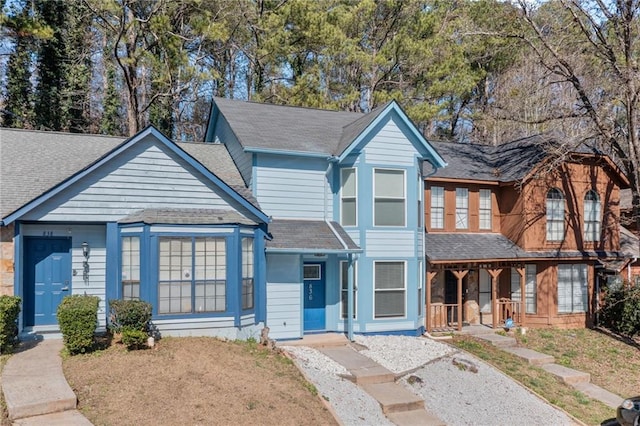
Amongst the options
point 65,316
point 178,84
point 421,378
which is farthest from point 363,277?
point 178,84

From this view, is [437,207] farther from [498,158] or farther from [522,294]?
[522,294]

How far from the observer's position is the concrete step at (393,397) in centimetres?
971

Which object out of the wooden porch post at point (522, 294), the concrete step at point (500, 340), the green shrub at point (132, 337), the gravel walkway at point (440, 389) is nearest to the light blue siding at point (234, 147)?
the gravel walkway at point (440, 389)

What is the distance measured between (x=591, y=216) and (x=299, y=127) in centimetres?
1235

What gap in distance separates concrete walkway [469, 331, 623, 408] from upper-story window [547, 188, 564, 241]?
4.96 meters

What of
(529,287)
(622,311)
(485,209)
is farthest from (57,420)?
(622,311)

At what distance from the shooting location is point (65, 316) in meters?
9.84

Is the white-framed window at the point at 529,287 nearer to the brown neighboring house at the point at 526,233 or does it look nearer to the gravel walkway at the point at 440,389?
the brown neighboring house at the point at 526,233

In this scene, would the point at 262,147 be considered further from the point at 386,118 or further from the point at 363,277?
the point at 363,277

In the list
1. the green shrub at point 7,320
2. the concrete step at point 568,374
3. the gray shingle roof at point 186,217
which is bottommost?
the concrete step at point 568,374

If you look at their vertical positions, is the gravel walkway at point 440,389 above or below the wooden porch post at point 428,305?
below

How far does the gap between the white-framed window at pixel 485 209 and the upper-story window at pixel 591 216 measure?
12.9ft

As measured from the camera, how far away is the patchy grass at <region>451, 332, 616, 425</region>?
11.3 meters

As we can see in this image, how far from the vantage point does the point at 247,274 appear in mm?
12953
